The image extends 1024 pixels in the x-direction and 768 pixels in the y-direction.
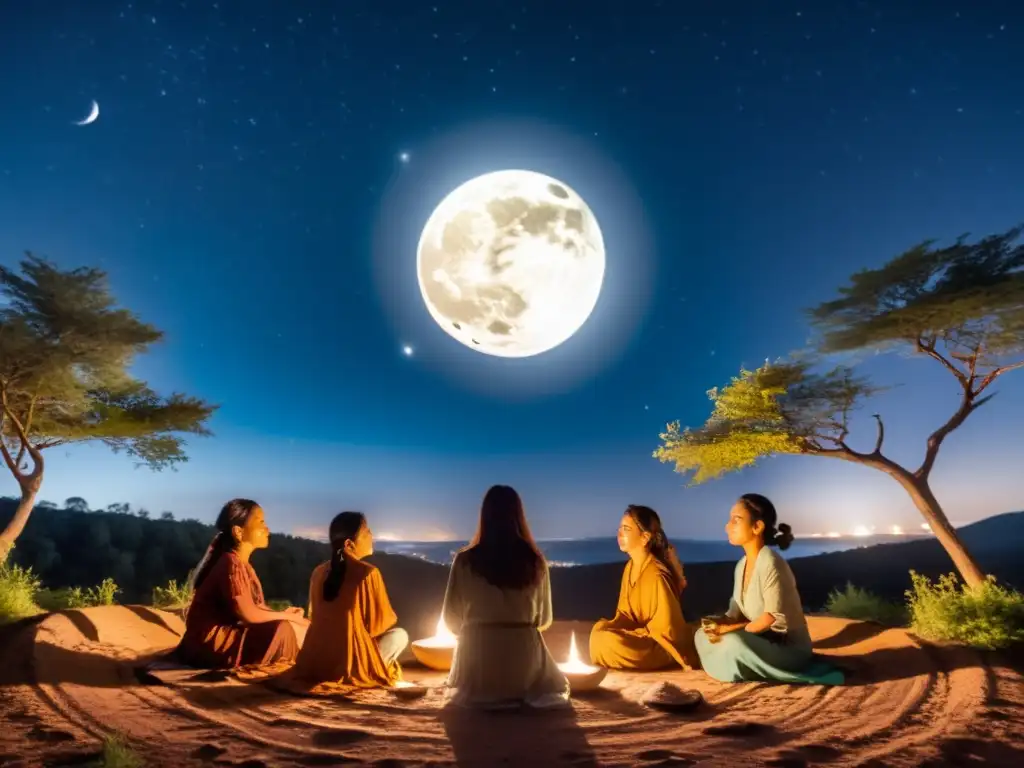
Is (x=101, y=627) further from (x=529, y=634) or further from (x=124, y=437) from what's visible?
(x=124, y=437)

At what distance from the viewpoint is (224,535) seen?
718cm

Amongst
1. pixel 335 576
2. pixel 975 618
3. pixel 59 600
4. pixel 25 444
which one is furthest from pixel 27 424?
pixel 975 618

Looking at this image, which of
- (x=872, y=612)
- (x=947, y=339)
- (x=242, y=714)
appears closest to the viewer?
(x=242, y=714)

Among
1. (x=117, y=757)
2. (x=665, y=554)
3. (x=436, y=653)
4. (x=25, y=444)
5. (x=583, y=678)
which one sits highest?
(x=25, y=444)

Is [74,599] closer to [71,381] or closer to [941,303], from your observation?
[71,381]

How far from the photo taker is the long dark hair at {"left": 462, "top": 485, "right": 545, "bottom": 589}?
5645 millimetres

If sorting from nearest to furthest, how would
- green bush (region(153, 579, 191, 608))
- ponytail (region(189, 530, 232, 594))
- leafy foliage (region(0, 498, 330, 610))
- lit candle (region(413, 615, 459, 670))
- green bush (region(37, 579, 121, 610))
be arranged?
ponytail (region(189, 530, 232, 594)), lit candle (region(413, 615, 459, 670)), green bush (region(37, 579, 121, 610)), green bush (region(153, 579, 191, 608)), leafy foliage (region(0, 498, 330, 610))

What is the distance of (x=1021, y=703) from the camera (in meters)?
5.55

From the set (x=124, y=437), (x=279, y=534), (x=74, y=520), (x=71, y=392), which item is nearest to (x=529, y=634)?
(x=71, y=392)

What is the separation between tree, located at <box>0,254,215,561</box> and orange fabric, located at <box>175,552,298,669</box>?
715 centimetres

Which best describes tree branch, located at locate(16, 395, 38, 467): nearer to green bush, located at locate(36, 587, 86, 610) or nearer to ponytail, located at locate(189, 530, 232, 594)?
green bush, located at locate(36, 587, 86, 610)

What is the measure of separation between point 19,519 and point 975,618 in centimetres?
1572

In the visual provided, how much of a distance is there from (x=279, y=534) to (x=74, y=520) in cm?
940

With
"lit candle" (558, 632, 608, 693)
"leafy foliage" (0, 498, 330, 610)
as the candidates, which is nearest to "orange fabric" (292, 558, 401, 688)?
Result: "lit candle" (558, 632, 608, 693)
